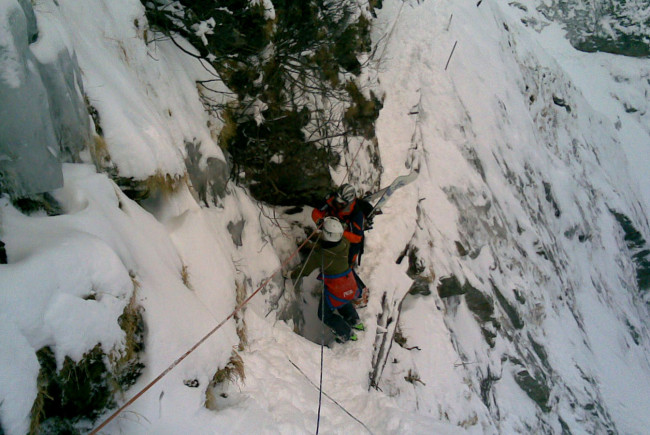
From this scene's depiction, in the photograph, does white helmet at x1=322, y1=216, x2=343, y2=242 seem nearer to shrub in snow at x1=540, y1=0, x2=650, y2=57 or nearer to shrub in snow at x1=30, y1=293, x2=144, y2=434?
shrub in snow at x1=30, y1=293, x2=144, y2=434

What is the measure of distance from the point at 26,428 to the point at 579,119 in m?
21.4

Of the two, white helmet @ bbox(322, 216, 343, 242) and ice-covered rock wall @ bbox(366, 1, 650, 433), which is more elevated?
white helmet @ bbox(322, 216, 343, 242)

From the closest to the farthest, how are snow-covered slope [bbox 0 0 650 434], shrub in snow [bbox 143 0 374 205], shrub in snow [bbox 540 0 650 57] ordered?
snow-covered slope [bbox 0 0 650 434]
shrub in snow [bbox 143 0 374 205]
shrub in snow [bbox 540 0 650 57]

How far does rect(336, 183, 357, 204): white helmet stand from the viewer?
571 centimetres

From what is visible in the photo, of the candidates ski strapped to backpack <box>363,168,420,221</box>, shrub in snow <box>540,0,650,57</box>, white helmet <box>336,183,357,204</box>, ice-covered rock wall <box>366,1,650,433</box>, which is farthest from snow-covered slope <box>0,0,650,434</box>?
shrub in snow <box>540,0,650,57</box>

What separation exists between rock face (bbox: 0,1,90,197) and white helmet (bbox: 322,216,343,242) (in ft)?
11.0

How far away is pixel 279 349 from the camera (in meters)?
4.44

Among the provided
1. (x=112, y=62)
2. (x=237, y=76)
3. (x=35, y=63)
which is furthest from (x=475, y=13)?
(x=35, y=63)

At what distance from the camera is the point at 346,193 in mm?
5711

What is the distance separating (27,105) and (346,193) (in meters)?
4.14

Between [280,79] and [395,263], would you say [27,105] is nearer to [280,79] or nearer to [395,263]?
[280,79]

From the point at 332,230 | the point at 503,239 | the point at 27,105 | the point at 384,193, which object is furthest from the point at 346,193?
the point at 503,239

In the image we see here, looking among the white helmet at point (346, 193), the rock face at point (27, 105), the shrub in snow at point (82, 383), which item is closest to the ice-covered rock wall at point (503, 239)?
the white helmet at point (346, 193)

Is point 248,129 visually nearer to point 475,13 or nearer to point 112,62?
point 112,62
